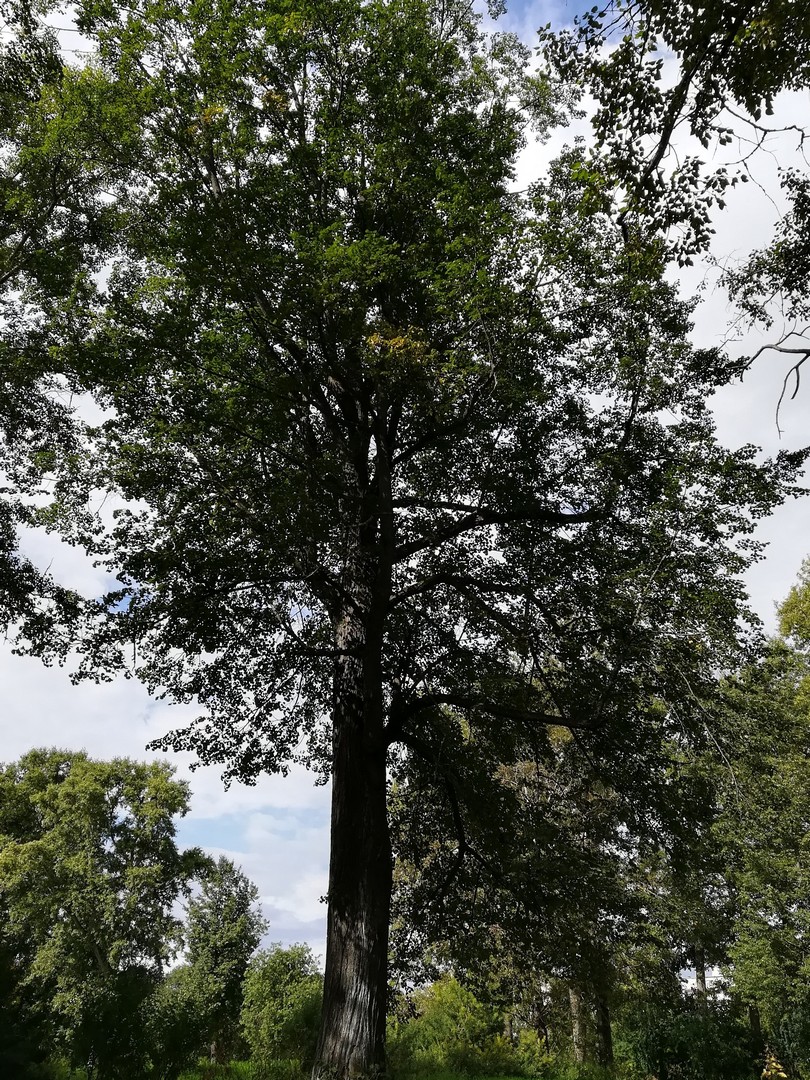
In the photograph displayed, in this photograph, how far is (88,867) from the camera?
24.8 metres

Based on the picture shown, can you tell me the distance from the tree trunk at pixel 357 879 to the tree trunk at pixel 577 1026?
546 inches

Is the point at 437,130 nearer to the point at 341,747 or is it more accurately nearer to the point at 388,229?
the point at 388,229

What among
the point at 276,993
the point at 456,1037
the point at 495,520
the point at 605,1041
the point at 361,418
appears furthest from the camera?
the point at 605,1041

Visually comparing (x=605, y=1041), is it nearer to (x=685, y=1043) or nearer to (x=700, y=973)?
(x=685, y=1043)

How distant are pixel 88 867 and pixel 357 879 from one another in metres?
22.0

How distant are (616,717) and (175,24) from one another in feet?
33.5

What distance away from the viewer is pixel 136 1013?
574cm

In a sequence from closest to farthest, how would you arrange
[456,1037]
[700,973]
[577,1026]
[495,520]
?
[495,520] < [456,1037] < [577,1026] < [700,973]

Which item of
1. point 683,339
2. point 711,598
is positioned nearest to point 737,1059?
point 711,598

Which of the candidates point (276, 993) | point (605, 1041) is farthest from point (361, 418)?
point (605, 1041)

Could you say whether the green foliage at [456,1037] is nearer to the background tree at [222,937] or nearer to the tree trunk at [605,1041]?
the tree trunk at [605,1041]

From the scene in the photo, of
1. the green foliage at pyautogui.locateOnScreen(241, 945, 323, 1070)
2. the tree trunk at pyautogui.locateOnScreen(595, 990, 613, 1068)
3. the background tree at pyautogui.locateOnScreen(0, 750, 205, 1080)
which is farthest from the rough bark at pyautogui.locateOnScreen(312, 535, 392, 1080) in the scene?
the background tree at pyautogui.locateOnScreen(0, 750, 205, 1080)

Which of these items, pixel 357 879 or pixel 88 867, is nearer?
Answer: pixel 357 879

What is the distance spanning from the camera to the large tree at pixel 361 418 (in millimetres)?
7188
